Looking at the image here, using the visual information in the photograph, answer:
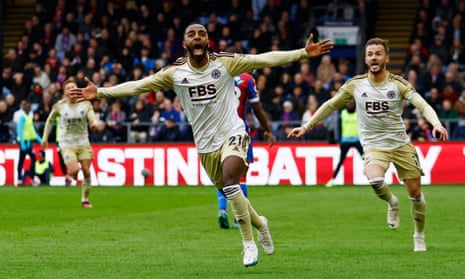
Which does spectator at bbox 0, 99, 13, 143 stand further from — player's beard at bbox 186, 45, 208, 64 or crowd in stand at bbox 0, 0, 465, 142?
player's beard at bbox 186, 45, 208, 64

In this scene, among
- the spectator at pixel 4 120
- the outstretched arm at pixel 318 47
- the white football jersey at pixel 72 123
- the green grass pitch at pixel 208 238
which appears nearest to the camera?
the outstretched arm at pixel 318 47

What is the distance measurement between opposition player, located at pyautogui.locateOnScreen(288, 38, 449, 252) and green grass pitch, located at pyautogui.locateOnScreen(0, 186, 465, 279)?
73cm

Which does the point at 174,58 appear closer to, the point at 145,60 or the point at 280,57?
the point at 145,60

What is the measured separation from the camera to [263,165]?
29.5m

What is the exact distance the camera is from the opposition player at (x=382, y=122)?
1361 cm

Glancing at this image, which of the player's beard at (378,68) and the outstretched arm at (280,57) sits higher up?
the outstretched arm at (280,57)

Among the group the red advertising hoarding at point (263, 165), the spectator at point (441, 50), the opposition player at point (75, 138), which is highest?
the spectator at point (441, 50)

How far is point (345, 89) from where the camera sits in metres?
14.0

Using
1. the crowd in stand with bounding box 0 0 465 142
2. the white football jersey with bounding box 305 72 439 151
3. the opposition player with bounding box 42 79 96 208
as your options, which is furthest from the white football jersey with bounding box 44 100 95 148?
the white football jersey with bounding box 305 72 439 151

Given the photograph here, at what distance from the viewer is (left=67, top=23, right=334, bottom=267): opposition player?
38.8 feet

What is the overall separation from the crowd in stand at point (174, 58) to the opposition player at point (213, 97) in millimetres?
17601

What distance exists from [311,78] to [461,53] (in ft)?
13.9

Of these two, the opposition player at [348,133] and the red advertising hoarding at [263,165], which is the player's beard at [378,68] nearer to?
the opposition player at [348,133]

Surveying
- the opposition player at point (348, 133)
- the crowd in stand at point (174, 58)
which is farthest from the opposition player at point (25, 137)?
the opposition player at point (348, 133)
